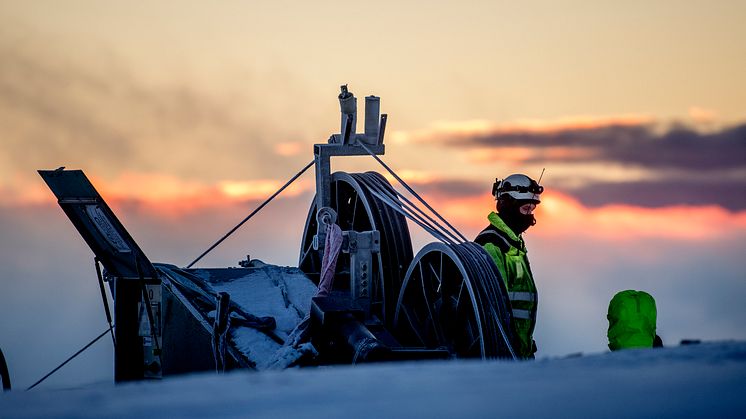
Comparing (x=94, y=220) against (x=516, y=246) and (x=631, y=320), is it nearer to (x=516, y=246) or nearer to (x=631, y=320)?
(x=516, y=246)

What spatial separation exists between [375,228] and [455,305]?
6.26ft

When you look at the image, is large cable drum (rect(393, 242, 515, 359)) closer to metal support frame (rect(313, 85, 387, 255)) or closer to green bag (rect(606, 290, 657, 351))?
metal support frame (rect(313, 85, 387, 255))

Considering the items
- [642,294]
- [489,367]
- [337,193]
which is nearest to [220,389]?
[489,367]

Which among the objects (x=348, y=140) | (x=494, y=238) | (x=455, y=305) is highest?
(x=348, y=140)

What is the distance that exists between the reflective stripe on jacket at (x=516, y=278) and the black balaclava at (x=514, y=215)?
5.9 inches

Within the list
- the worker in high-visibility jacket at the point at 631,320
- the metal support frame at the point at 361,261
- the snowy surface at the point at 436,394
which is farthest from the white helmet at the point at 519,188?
the snowy surface at the point at 436,394

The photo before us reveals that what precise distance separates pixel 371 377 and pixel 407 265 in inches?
351

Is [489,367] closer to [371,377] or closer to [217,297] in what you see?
[371,377]

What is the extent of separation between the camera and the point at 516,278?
10805mm

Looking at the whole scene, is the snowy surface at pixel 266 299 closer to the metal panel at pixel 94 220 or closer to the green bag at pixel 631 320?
the metal panel at pixel 94 220

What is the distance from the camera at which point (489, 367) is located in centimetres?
420

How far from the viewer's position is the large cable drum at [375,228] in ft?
41.9

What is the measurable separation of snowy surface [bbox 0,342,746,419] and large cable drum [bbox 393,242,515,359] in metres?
6.21

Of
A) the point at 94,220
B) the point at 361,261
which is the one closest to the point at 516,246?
the point at 361,261
